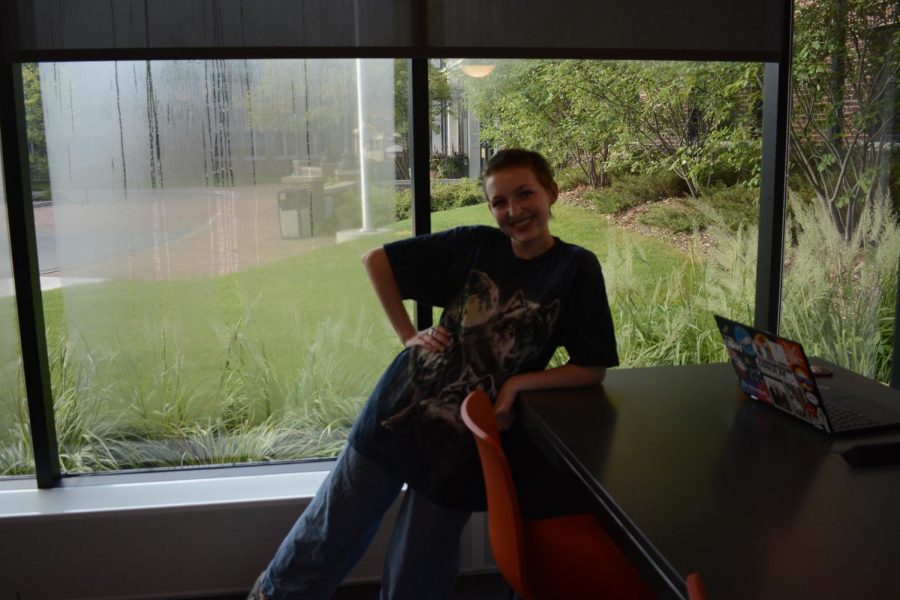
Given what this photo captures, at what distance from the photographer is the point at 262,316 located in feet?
9.36

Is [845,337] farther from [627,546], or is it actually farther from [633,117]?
[627,546]

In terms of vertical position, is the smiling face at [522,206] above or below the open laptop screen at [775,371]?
above

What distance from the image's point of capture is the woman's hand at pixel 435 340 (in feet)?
7.07

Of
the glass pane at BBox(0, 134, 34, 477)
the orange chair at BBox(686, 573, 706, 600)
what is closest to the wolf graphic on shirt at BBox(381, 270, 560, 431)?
the orange chair at BBox(686, 573, 706, 600)

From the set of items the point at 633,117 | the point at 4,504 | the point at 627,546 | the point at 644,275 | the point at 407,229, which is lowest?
the point at 4,504

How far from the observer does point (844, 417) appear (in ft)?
5.79

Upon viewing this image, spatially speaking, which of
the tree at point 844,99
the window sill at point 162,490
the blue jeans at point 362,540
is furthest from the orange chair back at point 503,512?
the tree at point 844,99

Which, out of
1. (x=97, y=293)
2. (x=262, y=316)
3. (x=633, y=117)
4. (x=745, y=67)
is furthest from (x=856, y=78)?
(x=97, y=293)

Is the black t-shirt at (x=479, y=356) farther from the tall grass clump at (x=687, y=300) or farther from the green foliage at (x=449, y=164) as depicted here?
the tall grass clump at (x=687, y=300)

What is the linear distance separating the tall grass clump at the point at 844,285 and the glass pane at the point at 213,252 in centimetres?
154

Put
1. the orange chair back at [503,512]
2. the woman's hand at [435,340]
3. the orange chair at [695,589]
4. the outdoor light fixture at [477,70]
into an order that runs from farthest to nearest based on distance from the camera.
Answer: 1. the outdoor light fixture at [477,70]
2. the woman's hand at [435,340]
3. the orange chair back at [503,512]
4. the orange chair at [695,589]

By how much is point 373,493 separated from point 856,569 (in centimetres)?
130

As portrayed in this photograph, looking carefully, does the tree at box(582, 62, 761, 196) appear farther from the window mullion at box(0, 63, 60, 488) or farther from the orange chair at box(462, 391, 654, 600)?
the window mullion at box(0, 63, 60, 488)

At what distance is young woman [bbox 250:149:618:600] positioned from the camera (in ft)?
6.77
